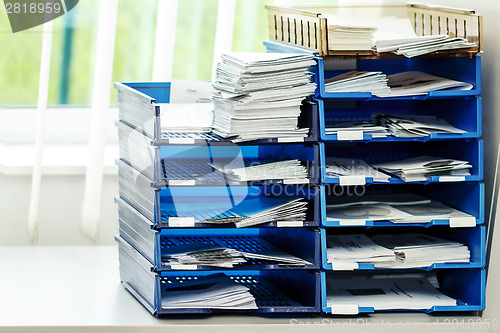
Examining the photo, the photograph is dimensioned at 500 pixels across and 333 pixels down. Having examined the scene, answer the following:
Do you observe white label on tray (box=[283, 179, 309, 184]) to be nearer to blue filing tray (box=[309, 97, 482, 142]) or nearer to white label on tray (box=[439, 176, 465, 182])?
blue filing tray (box=[309, 97, 482, 142])

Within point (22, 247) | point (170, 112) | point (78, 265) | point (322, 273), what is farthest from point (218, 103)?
point (22, 247)

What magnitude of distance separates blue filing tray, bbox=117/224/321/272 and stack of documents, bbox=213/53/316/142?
316mm

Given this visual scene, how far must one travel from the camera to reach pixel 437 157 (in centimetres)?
217

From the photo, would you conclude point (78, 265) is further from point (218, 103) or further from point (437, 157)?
point (437, 157)

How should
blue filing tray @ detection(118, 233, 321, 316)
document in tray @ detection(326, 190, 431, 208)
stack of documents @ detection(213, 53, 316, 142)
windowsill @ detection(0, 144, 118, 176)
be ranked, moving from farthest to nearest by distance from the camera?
windowsill @ detection(0, 144, 118, 176) < document in tray @ detection(326, 190, 431, 208) < blue filing tray @ detection(118, 233, 321, 316) < stack of documents @ detection(213, 53, 316, 142)

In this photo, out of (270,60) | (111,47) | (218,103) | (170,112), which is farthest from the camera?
(111,47)

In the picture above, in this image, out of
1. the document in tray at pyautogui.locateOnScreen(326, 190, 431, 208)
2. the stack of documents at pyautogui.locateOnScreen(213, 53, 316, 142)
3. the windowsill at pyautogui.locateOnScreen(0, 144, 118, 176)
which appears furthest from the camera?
the windowsill at pyautogui.locateOnScreen(0, 144, 118, 176)

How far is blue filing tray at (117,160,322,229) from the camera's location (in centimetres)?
191

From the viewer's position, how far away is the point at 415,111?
2.32 meters

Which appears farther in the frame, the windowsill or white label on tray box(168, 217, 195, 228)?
the windowsill

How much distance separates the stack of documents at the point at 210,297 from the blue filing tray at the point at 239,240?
0.27 feet

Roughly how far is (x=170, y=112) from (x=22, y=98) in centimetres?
108

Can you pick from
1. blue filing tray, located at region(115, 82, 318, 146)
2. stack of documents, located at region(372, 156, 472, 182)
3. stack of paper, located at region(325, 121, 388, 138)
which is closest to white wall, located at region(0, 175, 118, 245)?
blue filing tray, located at region(115, 82, 318, 146)

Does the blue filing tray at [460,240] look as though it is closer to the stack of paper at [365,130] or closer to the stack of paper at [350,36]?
the stack of paper at [365,130]
